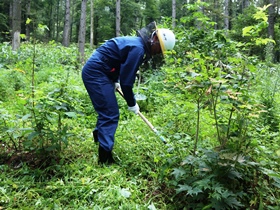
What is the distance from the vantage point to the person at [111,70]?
3107 mm

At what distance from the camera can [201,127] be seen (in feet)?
12.6

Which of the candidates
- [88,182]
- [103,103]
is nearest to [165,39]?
[103,103]

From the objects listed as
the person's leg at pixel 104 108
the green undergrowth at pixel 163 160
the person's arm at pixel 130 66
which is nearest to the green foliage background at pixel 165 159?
the green undergrowth at pixel 163 160

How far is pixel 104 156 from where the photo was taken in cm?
325

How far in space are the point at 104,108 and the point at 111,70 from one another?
495 mm

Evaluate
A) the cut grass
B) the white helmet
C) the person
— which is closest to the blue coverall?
the person

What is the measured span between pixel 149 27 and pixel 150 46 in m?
0.33

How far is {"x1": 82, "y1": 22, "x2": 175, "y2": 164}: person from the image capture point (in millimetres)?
3107

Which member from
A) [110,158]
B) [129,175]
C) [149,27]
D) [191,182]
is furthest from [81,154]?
[149,27]

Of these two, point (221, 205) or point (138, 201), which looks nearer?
point (221, 205)

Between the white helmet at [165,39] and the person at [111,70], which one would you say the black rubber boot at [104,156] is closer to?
the person at [111,70]

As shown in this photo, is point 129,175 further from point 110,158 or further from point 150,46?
point 150,46

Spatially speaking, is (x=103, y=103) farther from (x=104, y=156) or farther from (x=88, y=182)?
(x=88, y=182)

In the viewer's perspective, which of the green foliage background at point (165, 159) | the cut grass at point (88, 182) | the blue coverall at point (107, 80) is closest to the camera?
the green foliage background at point (165, 159)
